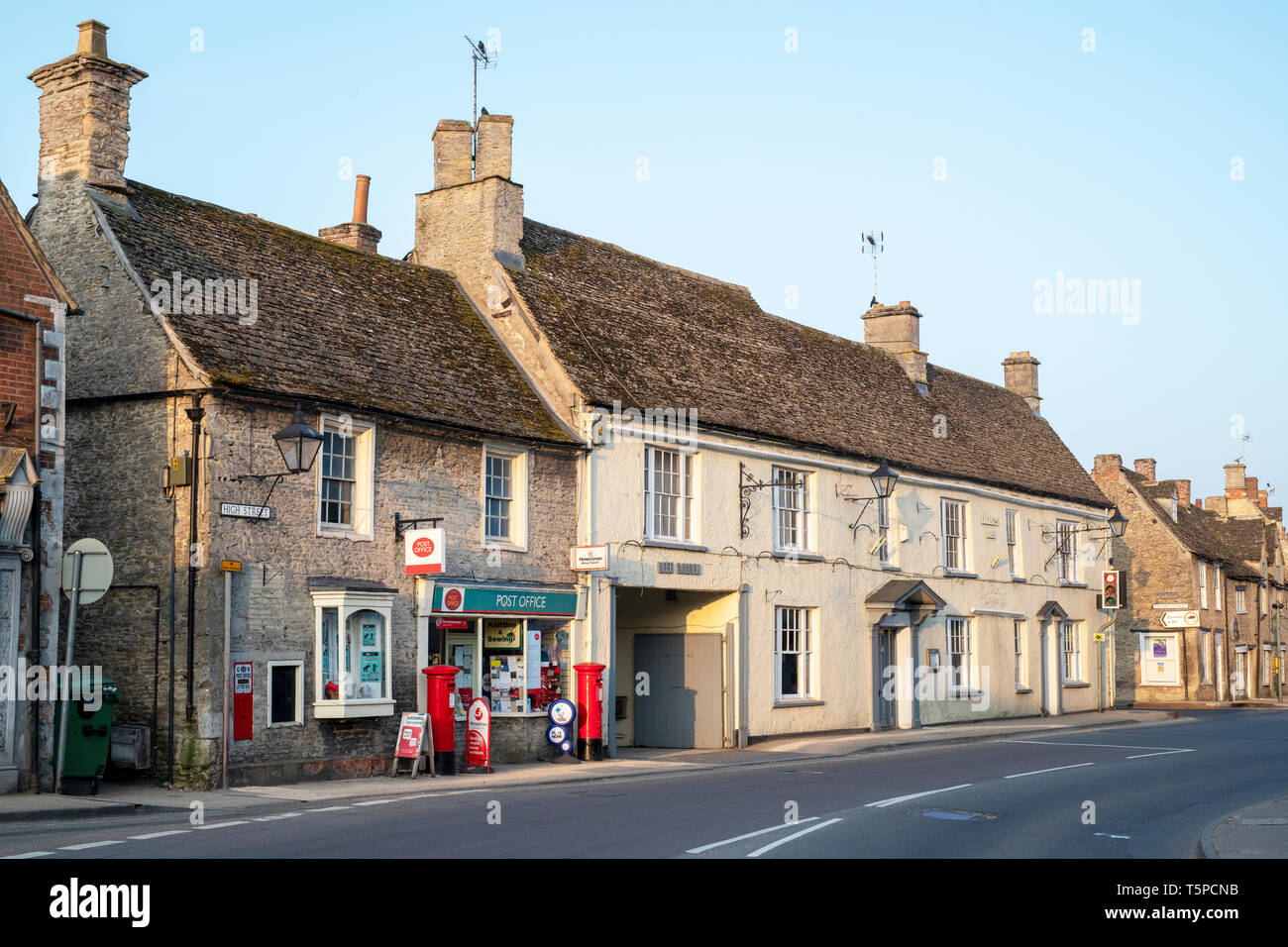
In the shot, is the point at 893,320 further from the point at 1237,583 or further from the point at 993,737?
the point at 1237,583

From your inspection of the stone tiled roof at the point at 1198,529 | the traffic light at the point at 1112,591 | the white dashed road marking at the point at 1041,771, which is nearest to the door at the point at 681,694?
the white dashed road marking at the point at 1041,771

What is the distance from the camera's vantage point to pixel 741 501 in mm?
26344

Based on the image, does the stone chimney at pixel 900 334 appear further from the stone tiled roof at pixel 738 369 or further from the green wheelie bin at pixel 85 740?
the green wheelie bin at pixel 85 740

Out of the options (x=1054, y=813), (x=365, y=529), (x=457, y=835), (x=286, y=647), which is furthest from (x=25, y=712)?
(x=1054, y=813)

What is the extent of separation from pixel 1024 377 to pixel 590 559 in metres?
25.4

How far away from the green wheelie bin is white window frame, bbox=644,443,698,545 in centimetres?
1057

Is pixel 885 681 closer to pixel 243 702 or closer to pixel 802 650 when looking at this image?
pixel 802 650

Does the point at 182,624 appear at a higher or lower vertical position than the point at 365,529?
lower

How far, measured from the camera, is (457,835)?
12.7 m

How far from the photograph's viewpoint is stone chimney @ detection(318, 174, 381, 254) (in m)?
26.4

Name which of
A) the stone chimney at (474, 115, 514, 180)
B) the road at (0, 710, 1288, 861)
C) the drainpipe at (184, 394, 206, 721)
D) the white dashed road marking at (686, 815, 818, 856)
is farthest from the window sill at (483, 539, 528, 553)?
the white dashed road marking at (686, 815, 818, 856)

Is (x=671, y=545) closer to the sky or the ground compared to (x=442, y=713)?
closer to the sky

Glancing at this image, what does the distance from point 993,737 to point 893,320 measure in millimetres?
12903

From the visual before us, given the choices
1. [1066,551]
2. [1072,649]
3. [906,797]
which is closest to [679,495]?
[906,797]
